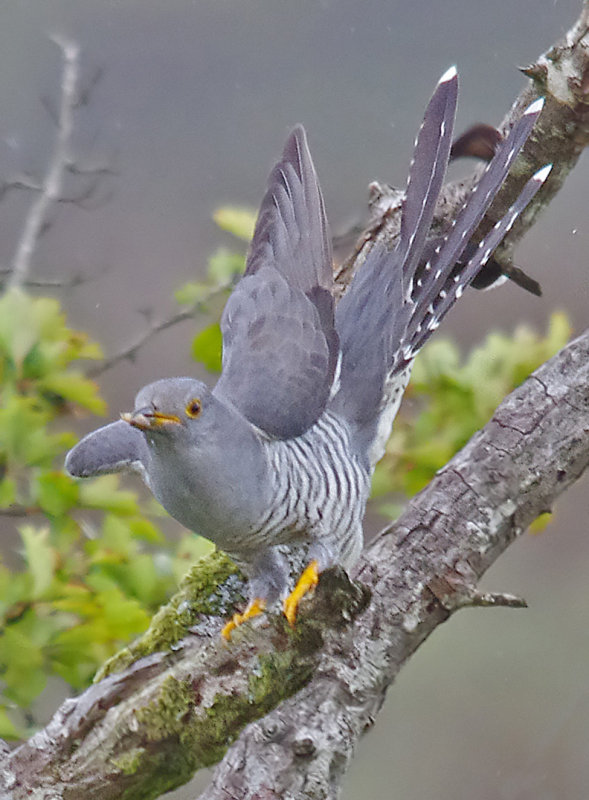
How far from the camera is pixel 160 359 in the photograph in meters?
3.48

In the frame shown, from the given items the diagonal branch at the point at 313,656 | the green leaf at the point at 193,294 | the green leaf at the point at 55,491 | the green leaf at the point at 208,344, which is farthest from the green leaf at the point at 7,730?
the green leaf at the point at 193,294

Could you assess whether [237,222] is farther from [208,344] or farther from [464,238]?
[464,238]

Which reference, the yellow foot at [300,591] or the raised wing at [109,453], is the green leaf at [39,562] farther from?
the yellow foot at [300,591]

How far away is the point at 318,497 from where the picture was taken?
1624mm

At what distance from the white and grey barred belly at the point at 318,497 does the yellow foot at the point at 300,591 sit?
0.10 ft

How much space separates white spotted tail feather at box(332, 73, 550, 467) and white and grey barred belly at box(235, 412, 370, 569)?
0.31 ft

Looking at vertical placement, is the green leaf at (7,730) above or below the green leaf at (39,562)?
below

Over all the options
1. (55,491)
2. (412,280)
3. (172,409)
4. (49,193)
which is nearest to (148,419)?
(172,409)

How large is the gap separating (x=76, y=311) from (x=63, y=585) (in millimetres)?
1578

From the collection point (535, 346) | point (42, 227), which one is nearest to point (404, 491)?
point (535, 346)

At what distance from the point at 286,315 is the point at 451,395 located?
398 mm

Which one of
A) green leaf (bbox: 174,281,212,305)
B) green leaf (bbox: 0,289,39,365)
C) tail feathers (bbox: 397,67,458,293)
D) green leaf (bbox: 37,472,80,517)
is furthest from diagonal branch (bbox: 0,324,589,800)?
green leaf (bbox: 174,281,212,305)

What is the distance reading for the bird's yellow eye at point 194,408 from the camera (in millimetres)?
1374

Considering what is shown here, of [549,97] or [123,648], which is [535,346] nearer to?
[549,97]
